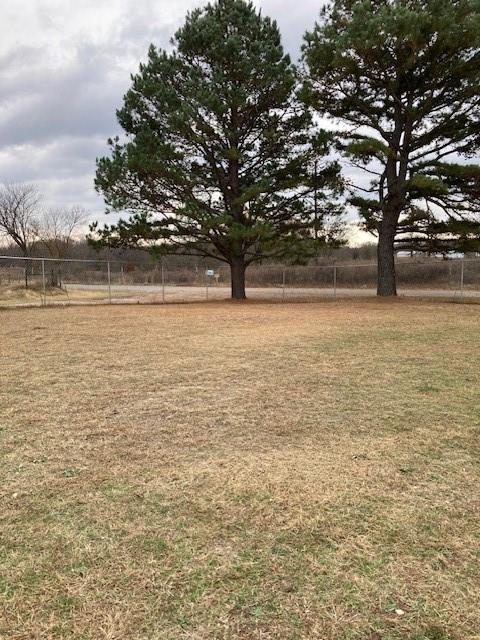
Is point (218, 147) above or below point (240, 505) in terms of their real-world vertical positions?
above

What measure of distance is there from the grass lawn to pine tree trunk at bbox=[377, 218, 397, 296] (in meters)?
11.4

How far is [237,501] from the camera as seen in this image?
214 centimetres

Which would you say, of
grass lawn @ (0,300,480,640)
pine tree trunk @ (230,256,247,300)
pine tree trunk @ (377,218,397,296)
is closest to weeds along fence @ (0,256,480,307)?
pine tree trunk @ (230,256,247,300)

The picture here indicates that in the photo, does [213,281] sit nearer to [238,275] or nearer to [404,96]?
[238,275]

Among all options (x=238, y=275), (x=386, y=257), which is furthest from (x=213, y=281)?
(x=386, y=257)

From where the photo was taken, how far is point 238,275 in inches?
675

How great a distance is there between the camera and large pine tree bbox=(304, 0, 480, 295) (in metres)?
11.7

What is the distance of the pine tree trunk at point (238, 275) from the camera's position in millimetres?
16775

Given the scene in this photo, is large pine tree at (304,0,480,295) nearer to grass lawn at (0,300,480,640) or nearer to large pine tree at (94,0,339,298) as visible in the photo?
large pine tree at (94,0,339,298)

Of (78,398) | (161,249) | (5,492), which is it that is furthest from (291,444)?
(161,249)

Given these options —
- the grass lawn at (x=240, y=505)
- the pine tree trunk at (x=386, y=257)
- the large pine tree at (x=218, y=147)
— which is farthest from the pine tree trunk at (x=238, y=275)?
the grass lawn at (x=240, y=505)

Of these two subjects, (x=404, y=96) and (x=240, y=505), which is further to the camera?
(x=404, y=96)

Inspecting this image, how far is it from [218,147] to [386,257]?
6.95 metres

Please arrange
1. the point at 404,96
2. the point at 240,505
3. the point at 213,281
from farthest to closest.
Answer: the point at 213,281, the point at 404,96, the point at 240,505
